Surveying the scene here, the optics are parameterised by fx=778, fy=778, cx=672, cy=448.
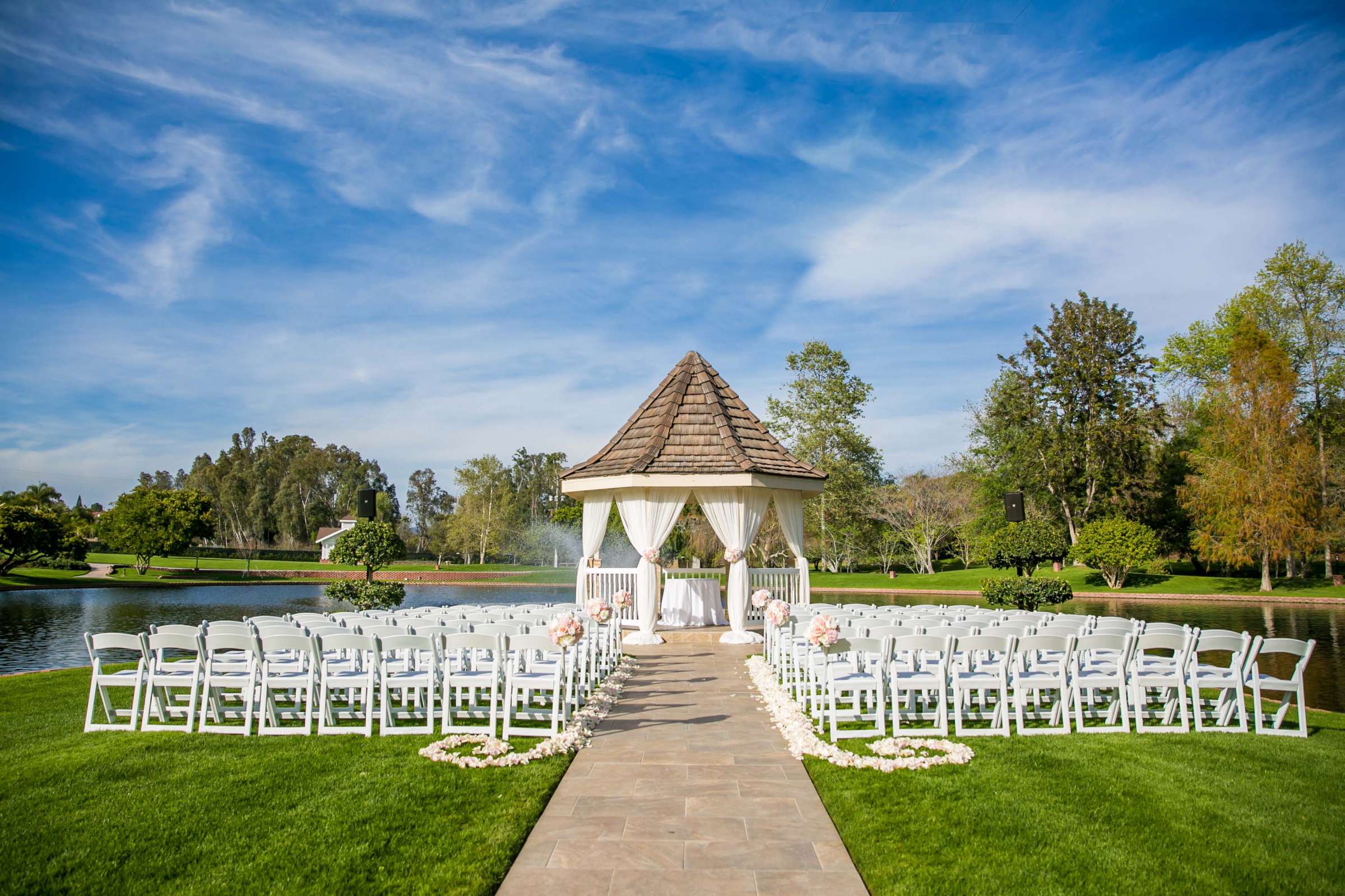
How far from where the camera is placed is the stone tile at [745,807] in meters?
4.74

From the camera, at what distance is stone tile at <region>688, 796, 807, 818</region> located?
4.74 meters

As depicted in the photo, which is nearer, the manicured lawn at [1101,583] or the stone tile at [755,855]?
the stone tile at [755,855]

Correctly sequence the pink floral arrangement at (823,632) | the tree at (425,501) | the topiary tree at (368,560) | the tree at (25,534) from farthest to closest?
the tree at (425,501)
the tree at (25,534)
the topiary tree at (368,560)
the pink floral arrangement at (823,632)

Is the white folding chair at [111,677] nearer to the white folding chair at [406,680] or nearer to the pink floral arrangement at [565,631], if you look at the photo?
the white folding chair at [406,680]

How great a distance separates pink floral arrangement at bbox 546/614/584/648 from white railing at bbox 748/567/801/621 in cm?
727

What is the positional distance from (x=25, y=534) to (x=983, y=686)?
4050cm

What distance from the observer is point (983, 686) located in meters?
6.71

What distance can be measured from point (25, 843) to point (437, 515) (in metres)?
81.9

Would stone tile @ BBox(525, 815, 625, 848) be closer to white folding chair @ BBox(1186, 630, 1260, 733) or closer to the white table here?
white folding chair @ BBox(1186, 630, 1260, 733)

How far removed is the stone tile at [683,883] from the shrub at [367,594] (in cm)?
1142

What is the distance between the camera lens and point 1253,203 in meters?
13.1

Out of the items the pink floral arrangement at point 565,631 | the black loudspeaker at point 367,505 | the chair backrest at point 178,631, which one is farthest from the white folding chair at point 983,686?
the black loudspeaker at point 367,505

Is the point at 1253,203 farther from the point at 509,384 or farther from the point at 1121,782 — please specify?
the point at 509,384

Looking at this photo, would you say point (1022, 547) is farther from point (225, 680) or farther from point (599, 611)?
point (225, 680)
